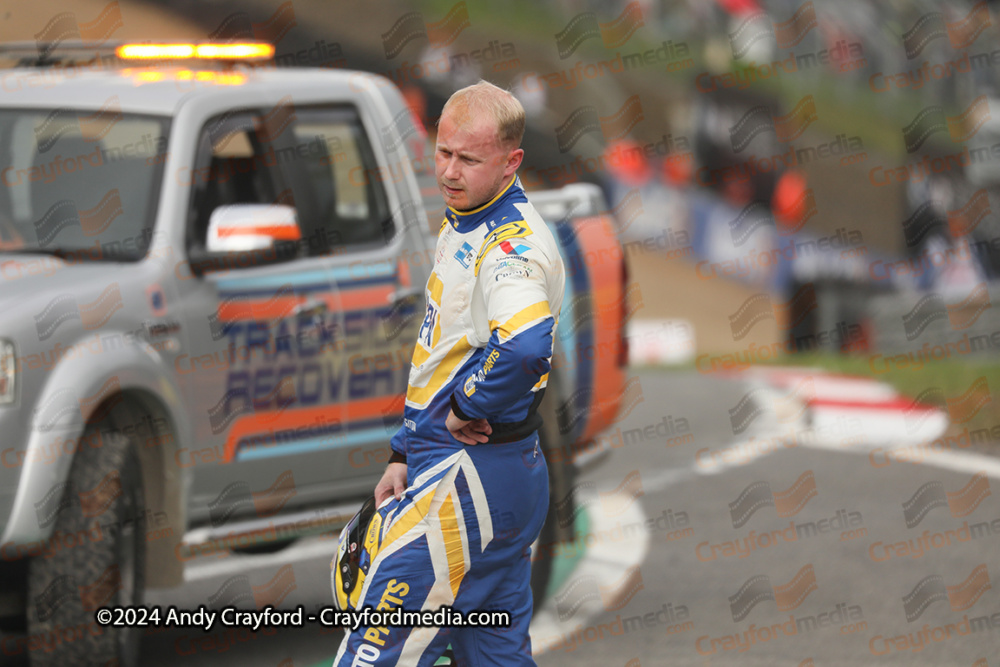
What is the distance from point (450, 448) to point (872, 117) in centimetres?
3015

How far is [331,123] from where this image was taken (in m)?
6.99

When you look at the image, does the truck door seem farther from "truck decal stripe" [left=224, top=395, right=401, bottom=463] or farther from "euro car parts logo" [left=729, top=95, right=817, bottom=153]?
"euro car parts logo" [left=729, top=95, right=817, bottom=153]

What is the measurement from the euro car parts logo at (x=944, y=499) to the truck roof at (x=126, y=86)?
457 centimetres

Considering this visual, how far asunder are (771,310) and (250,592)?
1587 cm

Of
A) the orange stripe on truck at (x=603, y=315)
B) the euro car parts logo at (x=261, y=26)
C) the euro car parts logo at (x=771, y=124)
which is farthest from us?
the euro car parts logo at (x=771, y=124)

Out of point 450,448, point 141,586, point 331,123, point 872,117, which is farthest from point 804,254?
point 450,448

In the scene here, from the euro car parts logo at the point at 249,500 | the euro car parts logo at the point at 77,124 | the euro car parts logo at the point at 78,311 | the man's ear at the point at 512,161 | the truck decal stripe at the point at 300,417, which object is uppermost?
the euro car parts logo at the point at 77,124

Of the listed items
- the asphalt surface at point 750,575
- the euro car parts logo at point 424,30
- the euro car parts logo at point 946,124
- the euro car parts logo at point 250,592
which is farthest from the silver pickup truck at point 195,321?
the euro car parts logo at point 946,124

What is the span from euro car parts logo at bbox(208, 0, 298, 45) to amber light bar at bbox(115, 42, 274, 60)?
1612 cm

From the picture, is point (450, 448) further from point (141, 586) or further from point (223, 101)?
point (223, 101)

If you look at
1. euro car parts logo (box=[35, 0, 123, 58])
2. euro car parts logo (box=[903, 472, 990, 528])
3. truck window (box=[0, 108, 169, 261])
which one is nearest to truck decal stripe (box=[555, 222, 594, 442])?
truck window (box=[0, 108, 169, 261])

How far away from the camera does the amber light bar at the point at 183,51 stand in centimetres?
650

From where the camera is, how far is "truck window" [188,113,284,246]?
610 centimetres

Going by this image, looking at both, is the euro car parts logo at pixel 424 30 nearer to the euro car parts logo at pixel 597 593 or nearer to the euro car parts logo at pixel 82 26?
the euro car parts logo at pixel 82 26
